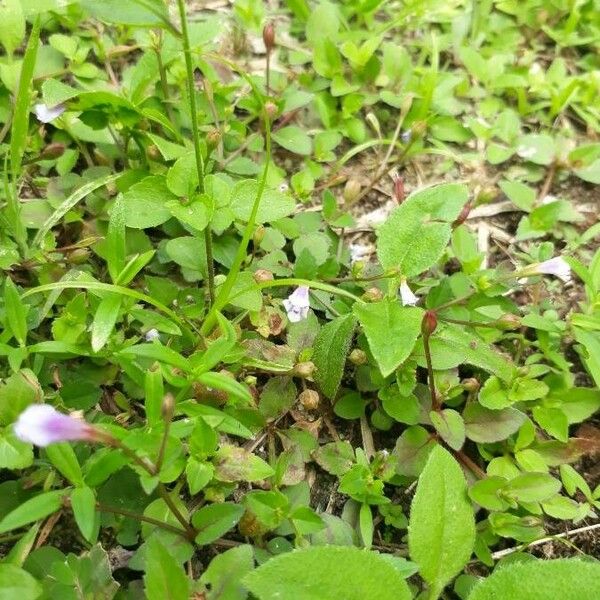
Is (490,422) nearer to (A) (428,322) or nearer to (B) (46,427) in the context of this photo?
(A) (428,322)

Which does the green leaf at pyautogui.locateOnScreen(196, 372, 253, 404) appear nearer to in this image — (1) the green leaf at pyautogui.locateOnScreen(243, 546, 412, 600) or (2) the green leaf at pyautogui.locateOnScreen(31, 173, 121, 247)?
(1) the green leaf at pyautogui.locateOnScreen(243, 546, 412, 600)

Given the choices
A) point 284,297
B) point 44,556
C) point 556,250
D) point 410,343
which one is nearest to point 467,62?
point 556,250

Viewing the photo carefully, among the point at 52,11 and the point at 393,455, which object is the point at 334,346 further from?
Answer: the point at 52,11

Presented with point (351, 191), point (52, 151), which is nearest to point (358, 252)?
point (351, 191)

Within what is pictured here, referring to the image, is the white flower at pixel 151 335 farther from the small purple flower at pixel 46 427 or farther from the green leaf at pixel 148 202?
the small purple flower at pixel 46 427

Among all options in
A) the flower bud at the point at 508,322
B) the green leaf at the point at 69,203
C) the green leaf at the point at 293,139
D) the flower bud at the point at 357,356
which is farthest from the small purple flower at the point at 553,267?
the green leaf at the point at 69,203
